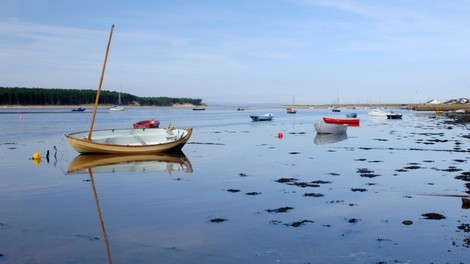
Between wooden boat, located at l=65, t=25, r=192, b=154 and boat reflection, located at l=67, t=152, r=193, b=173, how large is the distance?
492 millimetres

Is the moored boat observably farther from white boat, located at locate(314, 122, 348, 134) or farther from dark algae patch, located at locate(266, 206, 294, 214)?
dark algae patch, located at locate(266, 206, 294, 214)

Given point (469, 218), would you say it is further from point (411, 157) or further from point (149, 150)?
point (149, 150)

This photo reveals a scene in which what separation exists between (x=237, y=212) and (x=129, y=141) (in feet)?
68.8

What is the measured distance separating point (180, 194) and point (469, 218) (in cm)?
986

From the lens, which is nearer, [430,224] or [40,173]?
[430,224]

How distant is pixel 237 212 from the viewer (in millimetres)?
14375

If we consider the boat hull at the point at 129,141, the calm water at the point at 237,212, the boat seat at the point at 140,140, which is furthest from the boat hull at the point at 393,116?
the boat seat at the point at 140,140

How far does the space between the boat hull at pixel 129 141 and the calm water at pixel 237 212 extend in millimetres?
3106

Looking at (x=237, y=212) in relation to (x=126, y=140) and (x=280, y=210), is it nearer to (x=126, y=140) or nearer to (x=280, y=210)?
(x=280, y=210)

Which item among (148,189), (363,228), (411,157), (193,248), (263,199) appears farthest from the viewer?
(411,157)

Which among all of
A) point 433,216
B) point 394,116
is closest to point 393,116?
point 394,116

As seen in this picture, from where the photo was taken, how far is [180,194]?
57.6 feet

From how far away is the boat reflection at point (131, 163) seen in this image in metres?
24.7

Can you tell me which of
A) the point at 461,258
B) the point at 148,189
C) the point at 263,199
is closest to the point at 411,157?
the point at 263,199
